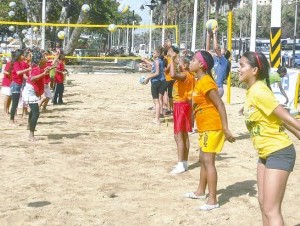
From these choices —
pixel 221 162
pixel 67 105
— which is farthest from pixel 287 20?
pixel 221 162

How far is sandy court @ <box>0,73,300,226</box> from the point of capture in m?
5.05

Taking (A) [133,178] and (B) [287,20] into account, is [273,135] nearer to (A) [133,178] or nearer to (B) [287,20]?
(A) [133,178]

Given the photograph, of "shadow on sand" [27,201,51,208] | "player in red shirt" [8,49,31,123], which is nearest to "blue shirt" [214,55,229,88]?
"player in red shirt" [8,49,31,123]

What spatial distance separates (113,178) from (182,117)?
117cm

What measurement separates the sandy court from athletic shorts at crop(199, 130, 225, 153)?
25.2 inches

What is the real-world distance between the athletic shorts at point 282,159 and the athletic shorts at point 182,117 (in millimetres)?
2952

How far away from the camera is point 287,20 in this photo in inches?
3004

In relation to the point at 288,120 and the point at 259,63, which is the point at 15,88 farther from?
the point at 288,120

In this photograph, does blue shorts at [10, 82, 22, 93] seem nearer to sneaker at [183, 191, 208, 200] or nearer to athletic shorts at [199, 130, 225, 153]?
sneaker at [183, 191, 208, 200]

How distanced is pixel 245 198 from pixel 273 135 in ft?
7.15

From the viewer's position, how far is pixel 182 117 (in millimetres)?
6668

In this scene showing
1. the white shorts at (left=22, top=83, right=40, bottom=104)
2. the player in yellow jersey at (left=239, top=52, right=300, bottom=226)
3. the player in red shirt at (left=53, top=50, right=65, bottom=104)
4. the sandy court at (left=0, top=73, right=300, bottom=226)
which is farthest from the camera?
the player in red shirt at (left=53, top=50, right=65, bottom=104)

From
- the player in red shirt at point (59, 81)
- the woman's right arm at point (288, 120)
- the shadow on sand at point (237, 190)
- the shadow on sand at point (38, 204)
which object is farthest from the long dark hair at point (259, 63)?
the player in red shirt at point (59, 81)

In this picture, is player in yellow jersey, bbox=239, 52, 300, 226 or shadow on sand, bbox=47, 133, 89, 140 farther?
shadow on sand, bbox=47, 133, 89, 140
